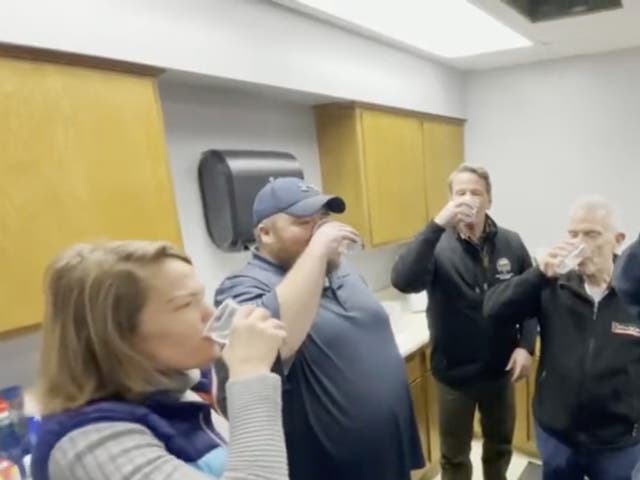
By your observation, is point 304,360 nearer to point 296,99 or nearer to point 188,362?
point 188,362

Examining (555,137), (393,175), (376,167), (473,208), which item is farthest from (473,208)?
(555,137)

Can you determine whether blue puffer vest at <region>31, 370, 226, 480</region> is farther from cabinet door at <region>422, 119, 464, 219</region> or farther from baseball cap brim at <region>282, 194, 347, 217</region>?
cabinet door at <region>422, 119, 464, 219</region>

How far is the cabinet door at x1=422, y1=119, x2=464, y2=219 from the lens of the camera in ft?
11.8

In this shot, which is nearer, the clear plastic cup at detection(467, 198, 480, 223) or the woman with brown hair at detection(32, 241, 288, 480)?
the woman with brown hair at detection(32, 241, 288, 480)

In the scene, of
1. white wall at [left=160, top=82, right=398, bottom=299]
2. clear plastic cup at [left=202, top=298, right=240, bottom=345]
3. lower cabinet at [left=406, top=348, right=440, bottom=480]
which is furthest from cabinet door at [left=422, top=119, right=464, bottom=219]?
clear plastic cup at [left=202, top=298, right=240, bottom=345]

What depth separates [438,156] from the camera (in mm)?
3730

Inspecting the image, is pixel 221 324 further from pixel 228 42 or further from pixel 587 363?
pixel 228 42

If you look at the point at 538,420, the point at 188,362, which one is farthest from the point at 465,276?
the point at 188,362

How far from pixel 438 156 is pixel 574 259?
2140 millimetres

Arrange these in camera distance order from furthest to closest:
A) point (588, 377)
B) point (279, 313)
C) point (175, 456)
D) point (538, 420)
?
point (538, 420), point (588, 377), point (279, 313), point (175, 456)

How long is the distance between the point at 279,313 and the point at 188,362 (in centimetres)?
31

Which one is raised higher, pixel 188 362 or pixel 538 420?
pixel 188 362

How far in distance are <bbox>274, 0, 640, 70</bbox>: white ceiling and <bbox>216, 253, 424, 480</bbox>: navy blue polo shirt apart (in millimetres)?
1324

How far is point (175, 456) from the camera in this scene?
2.47 feet
